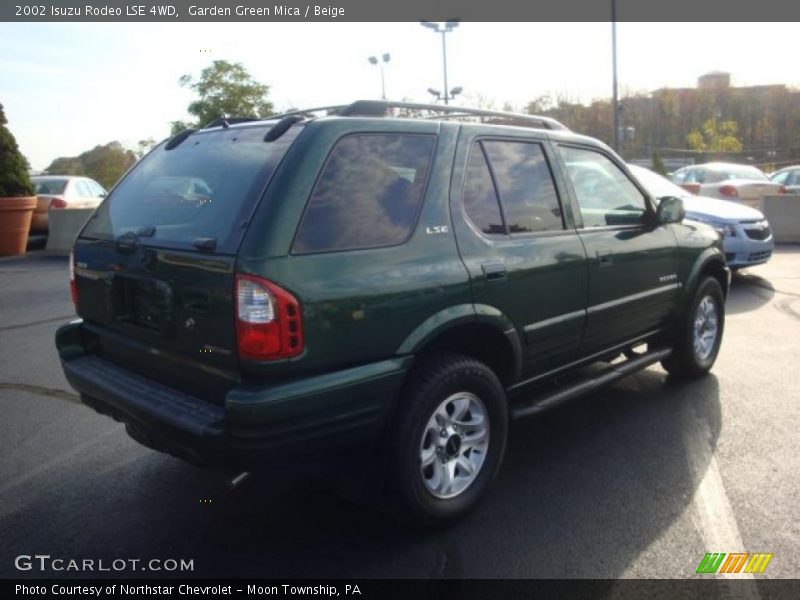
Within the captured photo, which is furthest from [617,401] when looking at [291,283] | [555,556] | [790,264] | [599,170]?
[790,264]

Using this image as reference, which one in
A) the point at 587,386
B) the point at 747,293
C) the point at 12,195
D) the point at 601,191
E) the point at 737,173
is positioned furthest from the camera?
the point at 737,173

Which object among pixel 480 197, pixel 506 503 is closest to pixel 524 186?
pixel 480 197

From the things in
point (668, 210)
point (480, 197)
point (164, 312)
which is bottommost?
point (164, 312)

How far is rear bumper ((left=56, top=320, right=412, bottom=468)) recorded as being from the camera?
251cm

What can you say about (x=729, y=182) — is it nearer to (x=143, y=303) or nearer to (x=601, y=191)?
(x=601, y=191)

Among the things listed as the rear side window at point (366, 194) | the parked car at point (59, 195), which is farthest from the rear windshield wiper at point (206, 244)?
the parked car at point (59, 195)

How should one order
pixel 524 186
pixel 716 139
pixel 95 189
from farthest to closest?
pixel 716 139 < pixel 95 189 < pixel 524 186

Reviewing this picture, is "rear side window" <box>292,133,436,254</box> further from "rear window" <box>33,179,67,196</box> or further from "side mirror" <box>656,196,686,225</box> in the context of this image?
"rear window" <box>33,179,67,196</box>

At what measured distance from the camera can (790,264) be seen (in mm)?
10711

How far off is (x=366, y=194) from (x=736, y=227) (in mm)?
7424

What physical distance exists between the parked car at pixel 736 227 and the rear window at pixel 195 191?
21.9 feet

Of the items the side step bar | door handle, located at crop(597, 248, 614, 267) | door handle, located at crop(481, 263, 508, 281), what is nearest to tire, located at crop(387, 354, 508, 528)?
the side step bar

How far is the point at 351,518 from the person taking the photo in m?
3.23

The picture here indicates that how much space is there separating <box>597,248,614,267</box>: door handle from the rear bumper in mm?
1649
